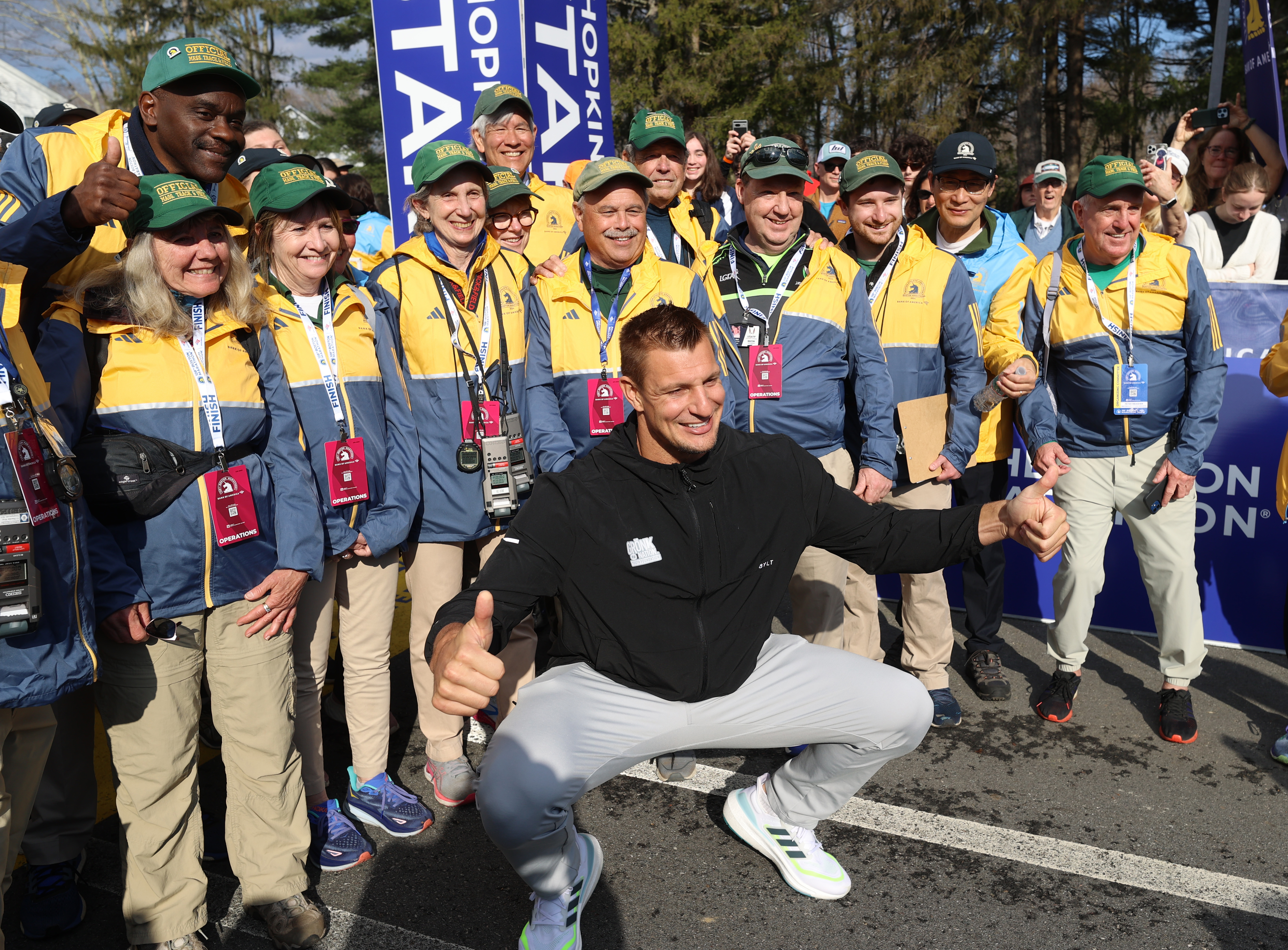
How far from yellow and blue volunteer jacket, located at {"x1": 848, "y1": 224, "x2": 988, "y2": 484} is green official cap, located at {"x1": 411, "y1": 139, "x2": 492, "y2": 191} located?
179 centimetres

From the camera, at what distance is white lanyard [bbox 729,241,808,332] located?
3922mm

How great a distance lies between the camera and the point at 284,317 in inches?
125

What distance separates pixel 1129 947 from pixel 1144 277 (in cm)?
266

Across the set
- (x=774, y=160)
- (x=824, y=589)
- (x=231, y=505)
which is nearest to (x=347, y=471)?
(x=231, y=505)

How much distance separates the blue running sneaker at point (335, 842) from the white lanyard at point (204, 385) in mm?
1376

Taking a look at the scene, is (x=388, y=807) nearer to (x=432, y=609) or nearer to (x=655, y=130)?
(x=432, y=609)

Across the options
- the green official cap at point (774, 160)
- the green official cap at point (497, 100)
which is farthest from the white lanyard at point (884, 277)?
the green official cap at point (497, 100)

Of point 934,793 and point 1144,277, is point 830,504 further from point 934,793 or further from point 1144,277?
point 1144,277

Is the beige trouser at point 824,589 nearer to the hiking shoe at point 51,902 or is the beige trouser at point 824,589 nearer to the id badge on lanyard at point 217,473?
the id badge on lanyard at point 217,473

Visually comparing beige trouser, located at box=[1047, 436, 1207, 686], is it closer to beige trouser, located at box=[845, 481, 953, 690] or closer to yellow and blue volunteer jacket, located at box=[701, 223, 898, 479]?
beige trouser, located at box=[845, 481, 953, 690]

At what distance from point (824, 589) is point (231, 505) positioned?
234 cm

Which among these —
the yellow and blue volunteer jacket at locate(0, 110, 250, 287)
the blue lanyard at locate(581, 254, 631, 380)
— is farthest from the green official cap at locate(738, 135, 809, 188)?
the yellow and blue volunteer jacket at locate(0, 110, 250, 287)

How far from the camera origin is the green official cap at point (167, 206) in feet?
8.72

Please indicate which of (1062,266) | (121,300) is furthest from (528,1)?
(121,300)
